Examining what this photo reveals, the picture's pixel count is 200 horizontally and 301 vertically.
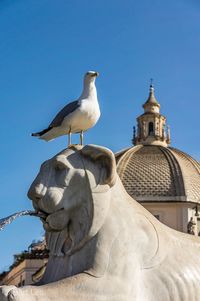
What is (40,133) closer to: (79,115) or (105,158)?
(79,115)

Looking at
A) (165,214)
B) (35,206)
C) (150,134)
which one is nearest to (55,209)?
(35,206)

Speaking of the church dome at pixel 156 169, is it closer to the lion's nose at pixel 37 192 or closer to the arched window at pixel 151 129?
the arched window at pixel 151 129

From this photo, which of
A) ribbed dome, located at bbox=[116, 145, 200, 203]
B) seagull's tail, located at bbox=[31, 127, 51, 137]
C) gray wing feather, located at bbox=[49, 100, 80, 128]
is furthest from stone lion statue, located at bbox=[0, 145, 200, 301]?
ribbed dome, located at bbox=[116, 145, 200, 203]

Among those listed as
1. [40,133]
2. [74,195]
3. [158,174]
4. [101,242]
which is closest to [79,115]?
[40,133]

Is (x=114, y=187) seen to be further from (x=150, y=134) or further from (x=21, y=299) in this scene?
(x=150, y=134)

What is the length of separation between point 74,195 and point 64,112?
3.70 ft

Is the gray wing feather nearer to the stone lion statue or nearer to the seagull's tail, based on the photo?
the seagull's tail

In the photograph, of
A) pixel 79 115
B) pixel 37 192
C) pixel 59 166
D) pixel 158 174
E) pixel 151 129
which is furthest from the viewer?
pixel 151 129

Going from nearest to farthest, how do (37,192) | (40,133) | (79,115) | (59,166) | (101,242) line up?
1. (101,242)
2. (37,192)
3. (59,166)
4. (79,115)
5. (40,133)

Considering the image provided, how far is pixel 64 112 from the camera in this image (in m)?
7.98

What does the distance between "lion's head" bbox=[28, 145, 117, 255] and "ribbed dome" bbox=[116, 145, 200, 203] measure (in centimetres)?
4862

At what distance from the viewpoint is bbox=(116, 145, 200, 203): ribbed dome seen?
5666 cm

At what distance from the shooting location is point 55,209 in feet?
23.1

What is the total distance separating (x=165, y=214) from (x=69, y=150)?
4883cm
